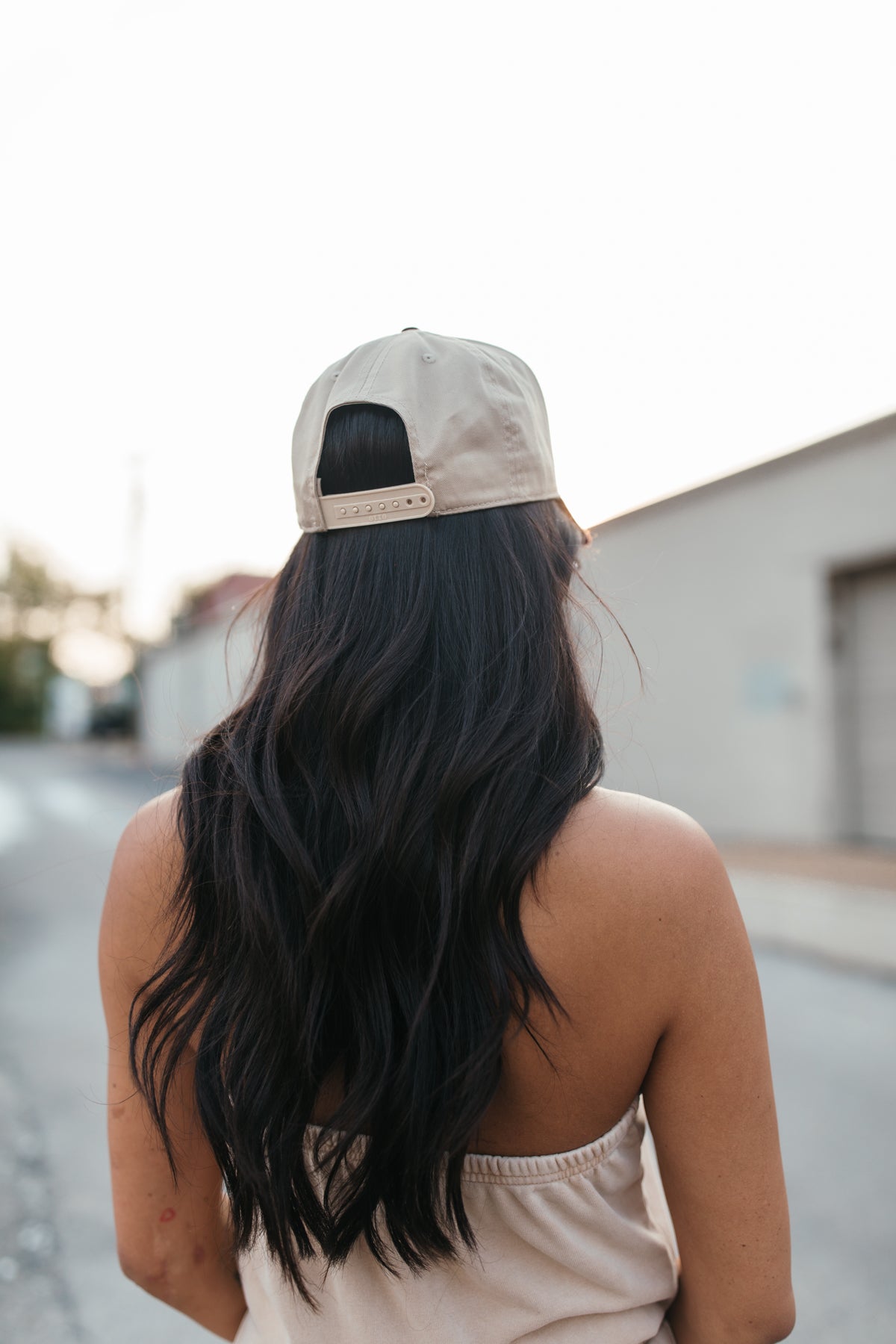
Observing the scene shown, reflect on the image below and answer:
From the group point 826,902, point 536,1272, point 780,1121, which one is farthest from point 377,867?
point 826,902

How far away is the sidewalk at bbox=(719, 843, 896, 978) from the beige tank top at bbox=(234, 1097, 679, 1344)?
384cm

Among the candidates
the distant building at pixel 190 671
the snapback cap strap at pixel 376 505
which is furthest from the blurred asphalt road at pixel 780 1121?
the distant building at pixel 190 671

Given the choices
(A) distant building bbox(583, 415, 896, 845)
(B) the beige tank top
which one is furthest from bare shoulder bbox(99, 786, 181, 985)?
(A) distant building bbox(583, 415, 896, 845)

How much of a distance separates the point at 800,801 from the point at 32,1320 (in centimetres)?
719

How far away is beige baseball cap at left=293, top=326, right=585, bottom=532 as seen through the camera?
0.94m

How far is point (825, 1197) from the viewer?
276 cm

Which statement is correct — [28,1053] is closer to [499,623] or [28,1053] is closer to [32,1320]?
[32,1320]

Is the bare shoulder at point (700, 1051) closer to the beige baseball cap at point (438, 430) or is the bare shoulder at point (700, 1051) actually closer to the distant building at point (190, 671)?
the beige baseball cap at point (438, 430)

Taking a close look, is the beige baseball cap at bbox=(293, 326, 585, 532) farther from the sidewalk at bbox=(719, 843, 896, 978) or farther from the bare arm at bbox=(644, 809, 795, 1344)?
the sidewalk at bbox=(719, 843, 896, 978)

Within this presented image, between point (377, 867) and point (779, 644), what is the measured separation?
317 inches

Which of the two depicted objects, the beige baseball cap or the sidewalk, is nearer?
the beige baseball cap

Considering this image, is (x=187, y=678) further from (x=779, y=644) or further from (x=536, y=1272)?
(x=536, y=1272)

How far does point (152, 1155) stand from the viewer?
1.12 meters

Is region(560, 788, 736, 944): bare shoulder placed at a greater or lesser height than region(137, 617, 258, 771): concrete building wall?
greater
